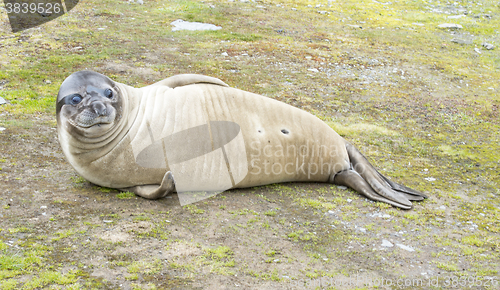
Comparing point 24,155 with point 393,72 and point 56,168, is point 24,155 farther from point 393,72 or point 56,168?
point 393,72

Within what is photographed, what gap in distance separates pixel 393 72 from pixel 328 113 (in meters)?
2.93

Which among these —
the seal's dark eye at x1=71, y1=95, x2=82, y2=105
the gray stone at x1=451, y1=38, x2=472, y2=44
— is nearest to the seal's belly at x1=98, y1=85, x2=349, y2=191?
the seal's dark eye at x1=71, y1=95, x2=82, y2=105

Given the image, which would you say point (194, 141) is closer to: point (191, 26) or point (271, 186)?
point (271, 186)

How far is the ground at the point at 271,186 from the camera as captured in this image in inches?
144

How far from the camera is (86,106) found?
413 centimetres

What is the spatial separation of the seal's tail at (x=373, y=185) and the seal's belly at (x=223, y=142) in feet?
0.45

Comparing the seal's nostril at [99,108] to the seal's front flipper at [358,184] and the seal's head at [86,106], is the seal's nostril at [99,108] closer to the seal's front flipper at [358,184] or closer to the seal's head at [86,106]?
the seal's head at [86,106]

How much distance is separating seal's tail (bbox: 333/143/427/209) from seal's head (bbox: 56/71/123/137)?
2.78m

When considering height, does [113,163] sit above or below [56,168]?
above

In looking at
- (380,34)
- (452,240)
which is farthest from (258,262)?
(380,34)

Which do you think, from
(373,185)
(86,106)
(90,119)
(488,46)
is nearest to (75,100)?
(86,106)

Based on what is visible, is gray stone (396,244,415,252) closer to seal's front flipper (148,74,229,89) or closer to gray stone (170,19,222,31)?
seal's front flipper (148,74,229,89)

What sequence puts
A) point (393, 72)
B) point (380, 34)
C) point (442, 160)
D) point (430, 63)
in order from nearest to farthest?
1. point (442, 160)
2. point (393, 72)
3. point (430, 63)
4. point (380, 34)

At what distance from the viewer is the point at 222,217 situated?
4.45m
